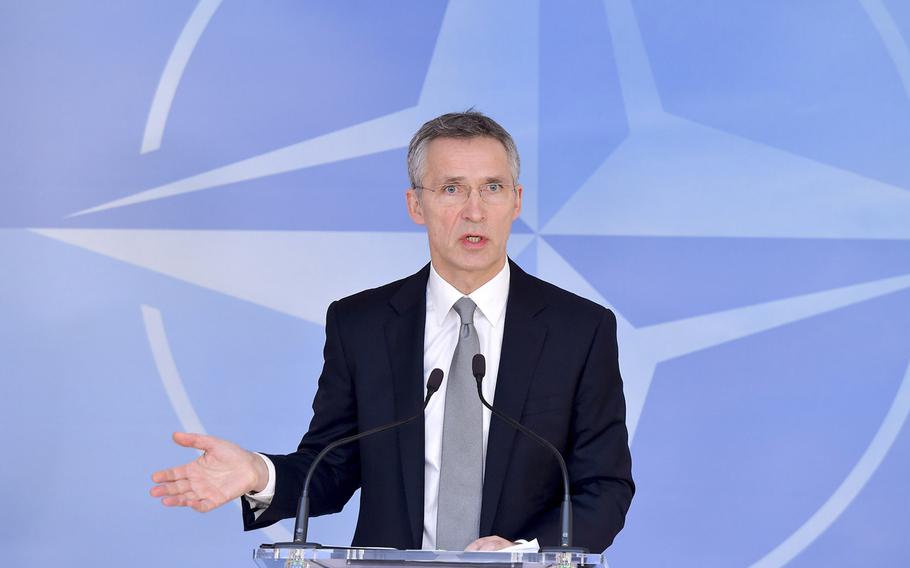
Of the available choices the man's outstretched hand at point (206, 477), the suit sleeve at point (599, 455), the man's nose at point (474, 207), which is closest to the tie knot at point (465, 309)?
the man's nose at point (474, 207)

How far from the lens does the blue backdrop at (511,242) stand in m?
3.74

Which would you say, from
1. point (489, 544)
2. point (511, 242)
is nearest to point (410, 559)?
point (489, 544)

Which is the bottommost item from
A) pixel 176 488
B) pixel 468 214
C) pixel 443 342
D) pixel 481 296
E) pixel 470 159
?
pixel 176 488

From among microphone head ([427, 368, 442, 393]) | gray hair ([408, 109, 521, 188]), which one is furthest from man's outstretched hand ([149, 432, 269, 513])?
gray hair ([408, 109, 521, 188])

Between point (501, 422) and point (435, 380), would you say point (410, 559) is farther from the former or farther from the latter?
point (501, 422)

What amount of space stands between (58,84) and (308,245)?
1.07 metres

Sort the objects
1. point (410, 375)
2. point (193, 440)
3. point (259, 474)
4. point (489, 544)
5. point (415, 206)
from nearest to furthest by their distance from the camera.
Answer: point (489, 544) < point (193, 440) < point (259, 474) < point (410, 375) < point (415, 206)

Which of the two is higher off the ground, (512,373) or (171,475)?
(512,373)

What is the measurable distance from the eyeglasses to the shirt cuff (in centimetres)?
78

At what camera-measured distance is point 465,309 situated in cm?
281

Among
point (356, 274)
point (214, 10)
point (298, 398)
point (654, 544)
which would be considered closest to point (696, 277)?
point (654, 544)

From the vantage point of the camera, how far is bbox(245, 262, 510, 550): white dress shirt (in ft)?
8.86

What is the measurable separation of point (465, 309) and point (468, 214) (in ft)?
0.75

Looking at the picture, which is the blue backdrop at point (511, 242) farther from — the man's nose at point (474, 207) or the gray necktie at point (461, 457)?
the gray necktie at point (461, 457)
